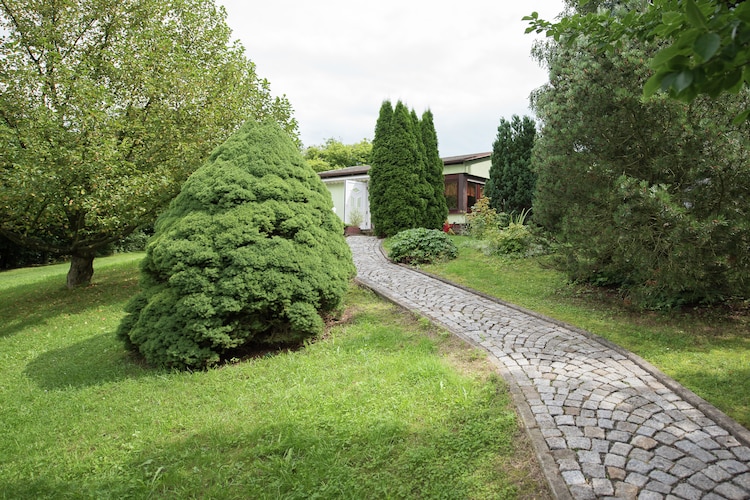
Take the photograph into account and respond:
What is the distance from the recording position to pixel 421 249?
12.3 meters

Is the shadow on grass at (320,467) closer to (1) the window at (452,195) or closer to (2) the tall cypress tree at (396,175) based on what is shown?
(2) the tall cypress tree at (396,175)

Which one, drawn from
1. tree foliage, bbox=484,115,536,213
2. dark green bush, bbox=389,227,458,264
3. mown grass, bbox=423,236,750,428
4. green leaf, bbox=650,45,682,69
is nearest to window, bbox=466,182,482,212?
tree foliage, bbox=484,115,536,213

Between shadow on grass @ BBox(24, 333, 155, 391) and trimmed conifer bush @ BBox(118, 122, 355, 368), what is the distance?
0.31 meters

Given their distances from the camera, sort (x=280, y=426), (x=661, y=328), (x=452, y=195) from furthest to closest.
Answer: (x=452, y=195)
(x=661, y=328)
(x=280, y=426)

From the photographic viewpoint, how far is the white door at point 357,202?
21125 millimetres

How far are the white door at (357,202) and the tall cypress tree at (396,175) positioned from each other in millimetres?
3845

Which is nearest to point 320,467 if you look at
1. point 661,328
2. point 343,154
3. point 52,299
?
point 661,328

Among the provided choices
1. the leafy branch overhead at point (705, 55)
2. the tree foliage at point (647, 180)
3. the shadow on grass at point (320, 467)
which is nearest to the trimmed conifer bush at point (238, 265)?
the shadow on grass at point (320, 467)

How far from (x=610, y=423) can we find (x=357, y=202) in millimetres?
18414

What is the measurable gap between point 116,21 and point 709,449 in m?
13.1

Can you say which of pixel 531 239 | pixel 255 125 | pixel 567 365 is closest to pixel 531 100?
pixel 531 239

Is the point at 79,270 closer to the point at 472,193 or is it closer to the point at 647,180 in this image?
the point at 647,180

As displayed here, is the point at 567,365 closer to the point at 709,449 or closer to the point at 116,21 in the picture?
the point at 709,449

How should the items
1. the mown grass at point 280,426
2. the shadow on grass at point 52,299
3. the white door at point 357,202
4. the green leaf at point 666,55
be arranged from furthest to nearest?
the white door at point 357,202 → the shadow on grass at point 52,299 → the mown grass at point 280,426 → the green leaf at point 666,55
